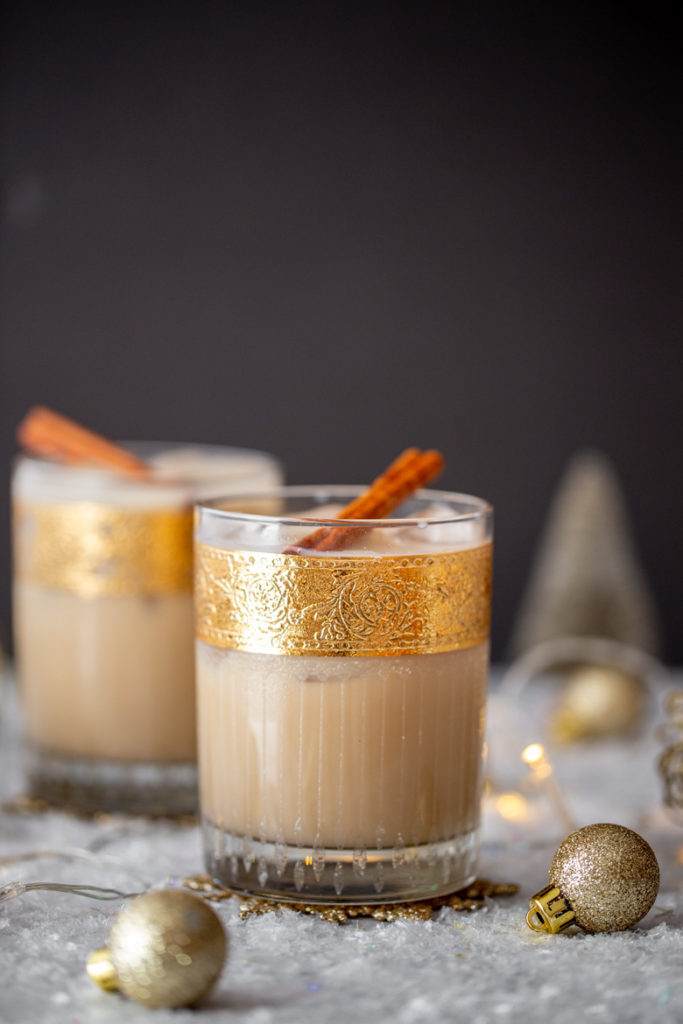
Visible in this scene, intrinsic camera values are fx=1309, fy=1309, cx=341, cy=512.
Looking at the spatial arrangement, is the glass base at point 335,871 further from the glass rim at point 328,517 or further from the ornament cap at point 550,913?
the glass rim at point 328,517

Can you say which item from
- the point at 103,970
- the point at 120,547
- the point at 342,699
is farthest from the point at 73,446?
the point at 103,970

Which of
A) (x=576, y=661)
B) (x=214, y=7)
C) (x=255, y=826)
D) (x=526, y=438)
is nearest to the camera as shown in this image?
(x=255, y=826)

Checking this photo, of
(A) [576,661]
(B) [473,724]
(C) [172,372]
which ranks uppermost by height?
(C) [172,372]

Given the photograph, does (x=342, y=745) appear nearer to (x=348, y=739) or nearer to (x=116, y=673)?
(x=348, y=739)

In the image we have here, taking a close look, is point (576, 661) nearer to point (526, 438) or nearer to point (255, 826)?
point (526, 438)

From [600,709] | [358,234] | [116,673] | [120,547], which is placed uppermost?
[358,234]

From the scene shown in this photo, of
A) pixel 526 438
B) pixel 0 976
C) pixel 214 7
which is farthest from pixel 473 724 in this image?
pixel 214 7

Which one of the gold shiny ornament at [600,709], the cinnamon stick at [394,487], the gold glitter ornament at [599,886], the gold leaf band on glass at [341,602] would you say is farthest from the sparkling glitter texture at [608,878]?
the gold shiny ornament at [600,709]
